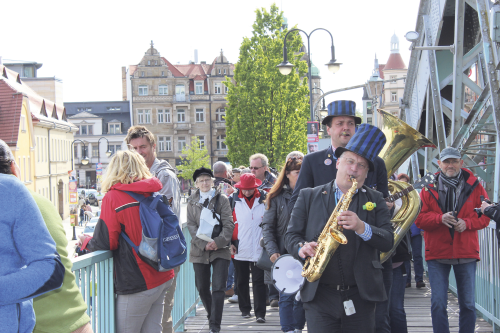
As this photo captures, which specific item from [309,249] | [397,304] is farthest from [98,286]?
[397,304]

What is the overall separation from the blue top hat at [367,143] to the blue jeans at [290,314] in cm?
243

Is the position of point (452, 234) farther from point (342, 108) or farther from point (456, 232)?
point (342, 108)

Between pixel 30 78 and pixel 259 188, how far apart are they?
64007 millimetres

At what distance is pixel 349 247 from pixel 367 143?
2.43 feet

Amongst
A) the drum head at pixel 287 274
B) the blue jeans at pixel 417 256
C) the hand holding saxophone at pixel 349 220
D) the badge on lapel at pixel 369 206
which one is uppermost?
the badge on lapel at pixel 369 206

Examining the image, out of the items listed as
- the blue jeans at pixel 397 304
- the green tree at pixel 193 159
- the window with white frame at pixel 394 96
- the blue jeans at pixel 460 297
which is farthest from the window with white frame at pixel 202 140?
the blue jeans at pixel 397 304

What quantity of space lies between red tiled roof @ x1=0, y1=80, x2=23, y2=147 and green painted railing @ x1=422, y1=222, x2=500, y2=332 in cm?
3932

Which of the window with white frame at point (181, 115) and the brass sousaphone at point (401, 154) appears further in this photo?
the window with white frame at point (181, 115)

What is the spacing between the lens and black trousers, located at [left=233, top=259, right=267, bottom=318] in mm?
7453

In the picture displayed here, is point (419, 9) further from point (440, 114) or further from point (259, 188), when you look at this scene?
point (259, 188)

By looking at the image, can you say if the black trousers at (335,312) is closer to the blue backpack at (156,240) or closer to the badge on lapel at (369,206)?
the badge on lapel at (369,206)

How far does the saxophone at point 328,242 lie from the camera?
356 centimetres

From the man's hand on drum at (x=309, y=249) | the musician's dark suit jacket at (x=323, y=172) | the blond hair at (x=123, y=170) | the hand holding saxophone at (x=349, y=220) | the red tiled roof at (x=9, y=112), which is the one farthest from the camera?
the red tiled roof at (x=9, y=112)

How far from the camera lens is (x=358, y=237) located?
3.79 meters
